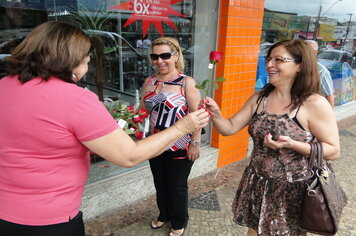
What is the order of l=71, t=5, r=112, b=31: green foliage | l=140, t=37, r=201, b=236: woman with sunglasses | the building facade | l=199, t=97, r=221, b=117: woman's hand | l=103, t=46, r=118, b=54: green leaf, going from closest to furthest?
l=199, t=97, r=221, b=117: woman's hand → l=140, t=37, r=201, b=236: woman with sunglasses → the building facade → l=71, t=5, r=112, b=31: green foliage → l=103, t=46, r=118, b=54: green leaf

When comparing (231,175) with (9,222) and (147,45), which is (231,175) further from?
(9,222)

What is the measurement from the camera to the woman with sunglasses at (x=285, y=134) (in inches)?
64.6

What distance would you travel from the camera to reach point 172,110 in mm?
2248

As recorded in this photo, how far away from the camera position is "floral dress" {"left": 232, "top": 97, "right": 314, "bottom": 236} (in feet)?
5.67

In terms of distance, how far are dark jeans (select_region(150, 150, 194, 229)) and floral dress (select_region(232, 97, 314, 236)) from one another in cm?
67

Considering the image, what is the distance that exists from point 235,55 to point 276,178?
214 centimetres

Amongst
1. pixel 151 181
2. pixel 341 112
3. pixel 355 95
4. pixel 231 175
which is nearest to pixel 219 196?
pixel 231 175

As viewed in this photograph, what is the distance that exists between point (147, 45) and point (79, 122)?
2.74 meters

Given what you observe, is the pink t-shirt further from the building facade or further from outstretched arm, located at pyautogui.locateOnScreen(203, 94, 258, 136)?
the building facade

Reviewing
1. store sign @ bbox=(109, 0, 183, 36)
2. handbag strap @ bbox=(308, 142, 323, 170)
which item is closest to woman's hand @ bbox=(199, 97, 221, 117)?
handbag strap @ bbox=(308, 142, 323, 170)

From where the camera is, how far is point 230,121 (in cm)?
205

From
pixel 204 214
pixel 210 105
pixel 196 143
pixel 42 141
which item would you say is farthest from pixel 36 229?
pixel 204 214

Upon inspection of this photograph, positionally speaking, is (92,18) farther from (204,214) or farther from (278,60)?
(204,214)

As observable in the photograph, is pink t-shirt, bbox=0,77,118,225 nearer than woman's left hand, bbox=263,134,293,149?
Yes
